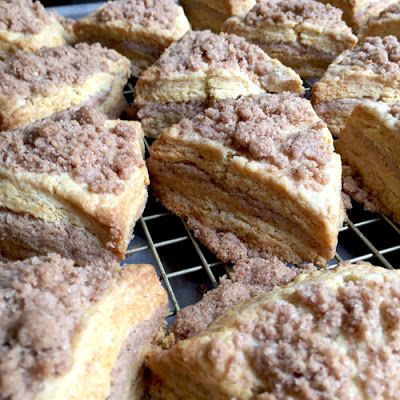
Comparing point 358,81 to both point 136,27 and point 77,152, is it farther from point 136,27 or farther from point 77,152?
point 77,152

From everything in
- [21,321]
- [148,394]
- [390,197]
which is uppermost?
[21,321]

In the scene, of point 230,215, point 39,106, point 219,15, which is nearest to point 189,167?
point 230,215

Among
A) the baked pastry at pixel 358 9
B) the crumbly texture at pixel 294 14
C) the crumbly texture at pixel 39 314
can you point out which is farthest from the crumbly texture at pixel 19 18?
the baked pastry at pixel 358 9

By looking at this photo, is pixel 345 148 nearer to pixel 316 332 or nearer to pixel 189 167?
pixel 189 167

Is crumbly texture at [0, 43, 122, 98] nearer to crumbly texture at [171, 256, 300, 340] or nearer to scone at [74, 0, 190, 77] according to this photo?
scone at [74, 0, 190, 77]

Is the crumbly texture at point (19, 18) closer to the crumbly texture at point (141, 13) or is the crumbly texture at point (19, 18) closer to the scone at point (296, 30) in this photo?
the crumbly texture at point (141, 13)

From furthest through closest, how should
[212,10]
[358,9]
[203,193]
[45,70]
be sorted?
[212,10], [358,9], [45,70], [203,193]

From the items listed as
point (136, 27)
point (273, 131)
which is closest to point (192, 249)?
point (273, 131)

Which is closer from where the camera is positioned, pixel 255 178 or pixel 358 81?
pixel 255 178
